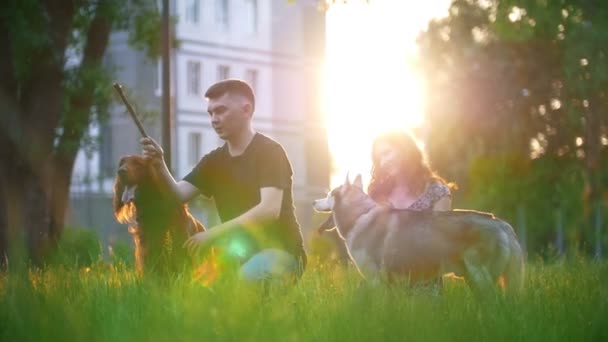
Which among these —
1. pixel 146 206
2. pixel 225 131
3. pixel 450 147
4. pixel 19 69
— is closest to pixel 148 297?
pixel 146 206

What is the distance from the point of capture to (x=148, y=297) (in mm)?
8562

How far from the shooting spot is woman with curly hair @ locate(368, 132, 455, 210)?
32.8 ft

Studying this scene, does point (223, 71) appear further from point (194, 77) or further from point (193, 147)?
point (193, 147)

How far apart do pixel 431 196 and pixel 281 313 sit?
2307 mm

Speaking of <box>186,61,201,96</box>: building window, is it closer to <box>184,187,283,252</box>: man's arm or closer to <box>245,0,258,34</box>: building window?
<box>245,0,258,34</box>: building window

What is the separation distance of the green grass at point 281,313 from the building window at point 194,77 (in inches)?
1770

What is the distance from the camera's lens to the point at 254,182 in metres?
9.07

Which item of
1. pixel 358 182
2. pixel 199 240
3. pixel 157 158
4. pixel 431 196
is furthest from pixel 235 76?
pixel 199 240

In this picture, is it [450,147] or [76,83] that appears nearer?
[76,83]

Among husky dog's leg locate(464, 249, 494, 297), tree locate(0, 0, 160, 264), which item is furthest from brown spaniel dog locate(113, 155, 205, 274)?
tree locate(0, 0, 160, 264)

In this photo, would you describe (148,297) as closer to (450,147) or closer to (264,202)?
(264,202)

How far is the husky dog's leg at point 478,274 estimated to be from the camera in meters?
9.02

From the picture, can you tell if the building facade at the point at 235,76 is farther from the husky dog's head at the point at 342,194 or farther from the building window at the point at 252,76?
the husky dog's head at the point at 342,194

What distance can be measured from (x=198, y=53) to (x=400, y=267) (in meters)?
45.5
